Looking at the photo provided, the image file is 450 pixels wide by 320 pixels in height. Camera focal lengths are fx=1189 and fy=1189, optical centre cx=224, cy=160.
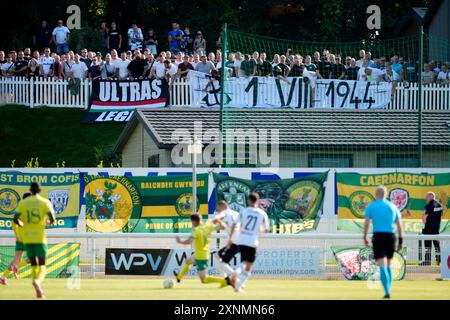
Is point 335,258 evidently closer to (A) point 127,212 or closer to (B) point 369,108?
(A) point 127,212

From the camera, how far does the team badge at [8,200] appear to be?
2780cm

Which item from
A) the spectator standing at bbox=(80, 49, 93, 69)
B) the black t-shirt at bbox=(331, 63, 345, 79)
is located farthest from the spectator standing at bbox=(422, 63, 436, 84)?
the spectator standing at bbox=(80, 49, 93, 69)

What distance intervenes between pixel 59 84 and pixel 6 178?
11414mm

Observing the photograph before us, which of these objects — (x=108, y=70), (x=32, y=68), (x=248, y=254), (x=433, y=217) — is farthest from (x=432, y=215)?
(x=32, y=68)

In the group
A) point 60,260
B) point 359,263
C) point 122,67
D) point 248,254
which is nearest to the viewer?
point 248,254

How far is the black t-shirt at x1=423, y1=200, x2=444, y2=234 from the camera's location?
27.5 meters

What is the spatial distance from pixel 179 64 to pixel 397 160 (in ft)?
26.3

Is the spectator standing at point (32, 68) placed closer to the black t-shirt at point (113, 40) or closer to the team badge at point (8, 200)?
the black t-shirt at point (113, 40)

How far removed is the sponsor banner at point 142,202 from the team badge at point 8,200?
1.66 metres

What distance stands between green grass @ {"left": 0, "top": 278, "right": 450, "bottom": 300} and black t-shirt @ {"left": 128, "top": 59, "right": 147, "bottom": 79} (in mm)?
13275

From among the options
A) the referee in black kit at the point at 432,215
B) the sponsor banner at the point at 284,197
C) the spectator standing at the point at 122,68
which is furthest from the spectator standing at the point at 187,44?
the referee in black kit at the point at 432,215

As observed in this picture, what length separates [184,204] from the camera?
27984mm

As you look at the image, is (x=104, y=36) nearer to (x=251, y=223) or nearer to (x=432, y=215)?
(x=432, y=215)

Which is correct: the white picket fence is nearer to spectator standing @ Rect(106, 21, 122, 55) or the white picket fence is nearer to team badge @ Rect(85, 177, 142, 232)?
spectator standing @ Rect(106, 21, 122, 55)
